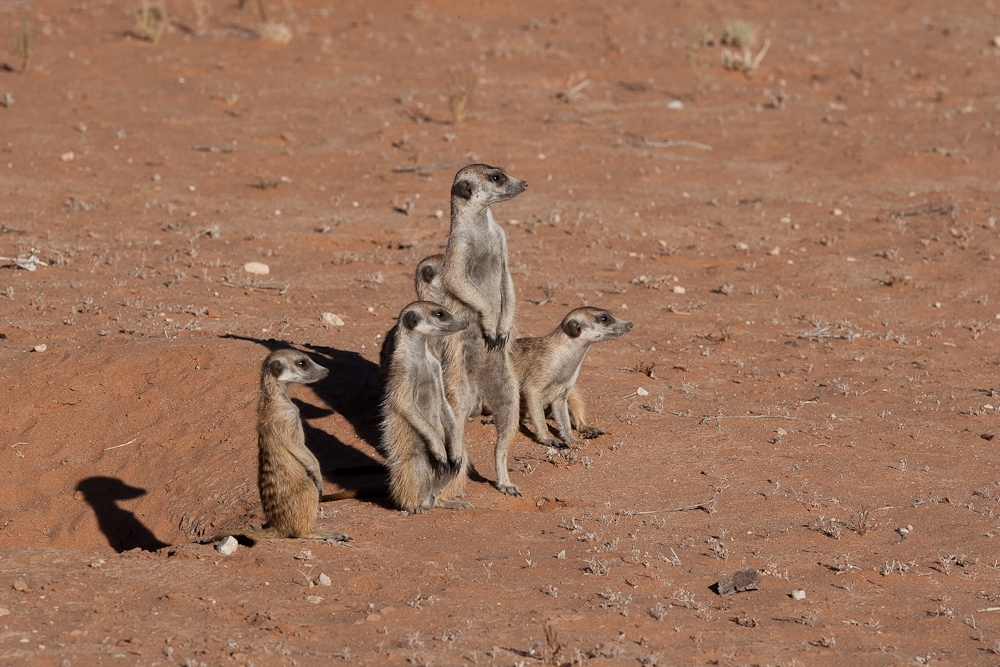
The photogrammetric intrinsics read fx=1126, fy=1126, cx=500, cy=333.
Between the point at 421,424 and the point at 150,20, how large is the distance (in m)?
13.5

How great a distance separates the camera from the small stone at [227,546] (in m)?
5.34

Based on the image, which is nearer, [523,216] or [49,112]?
[523,216]

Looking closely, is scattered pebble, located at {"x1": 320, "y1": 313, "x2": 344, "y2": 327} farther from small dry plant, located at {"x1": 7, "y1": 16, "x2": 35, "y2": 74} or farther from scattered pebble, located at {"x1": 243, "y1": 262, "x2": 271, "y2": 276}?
small dry plant, located at {"x1": 7, "y1": 16, "x2": 35, "y2": 74}

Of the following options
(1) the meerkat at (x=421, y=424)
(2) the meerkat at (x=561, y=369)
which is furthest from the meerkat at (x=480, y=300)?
(1) the meerkat at (x=421, y=424)

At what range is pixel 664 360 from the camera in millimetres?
8367

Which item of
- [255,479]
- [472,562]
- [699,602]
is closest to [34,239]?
[255,479]

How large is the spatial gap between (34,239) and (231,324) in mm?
3109

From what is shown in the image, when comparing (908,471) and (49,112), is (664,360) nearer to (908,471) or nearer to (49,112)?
(908,471)

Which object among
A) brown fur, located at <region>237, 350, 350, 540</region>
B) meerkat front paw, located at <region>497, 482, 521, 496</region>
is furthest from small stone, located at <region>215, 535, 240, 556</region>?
meerkat front paw, located at <region>497, 482, 521, 496</region>

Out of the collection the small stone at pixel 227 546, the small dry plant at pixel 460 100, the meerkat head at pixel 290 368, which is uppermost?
the small dry plant at pixel 460 100

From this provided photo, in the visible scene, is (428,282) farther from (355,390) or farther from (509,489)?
(509,489)

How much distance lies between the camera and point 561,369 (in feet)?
23.2

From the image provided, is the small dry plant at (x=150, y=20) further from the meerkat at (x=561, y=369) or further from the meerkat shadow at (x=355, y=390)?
the meerkat at (x=561, y=369)

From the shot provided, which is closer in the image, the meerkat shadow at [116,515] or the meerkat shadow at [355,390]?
the meerkat shadow at [116,515]
